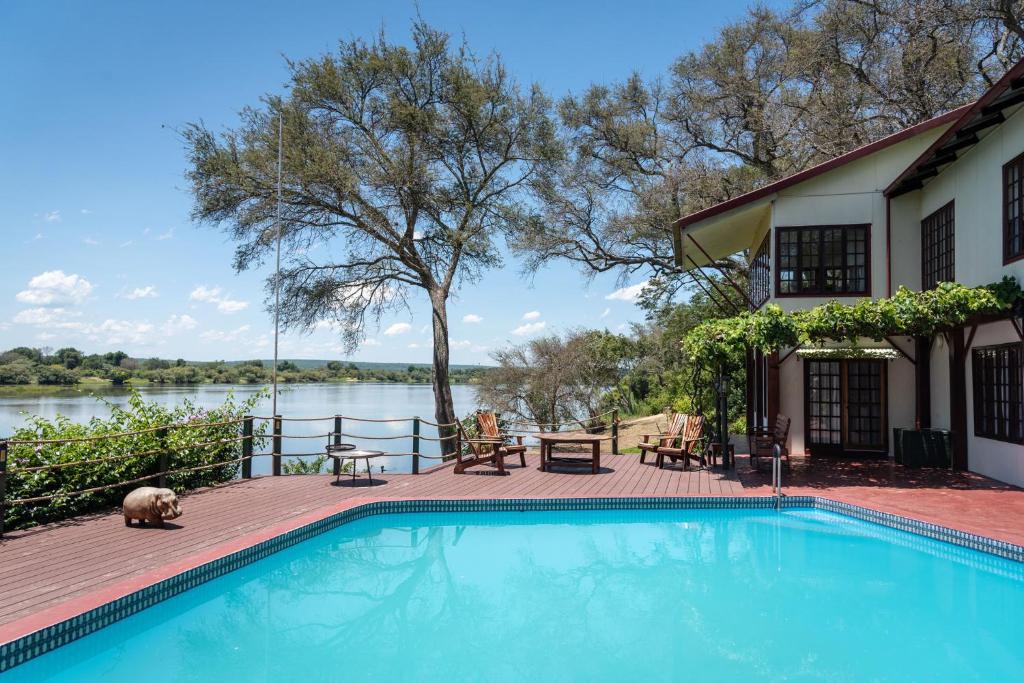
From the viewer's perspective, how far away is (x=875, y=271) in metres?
11.7

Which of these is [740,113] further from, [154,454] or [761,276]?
[154,454]

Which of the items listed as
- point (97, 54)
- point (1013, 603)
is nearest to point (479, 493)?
point (1013, 603)

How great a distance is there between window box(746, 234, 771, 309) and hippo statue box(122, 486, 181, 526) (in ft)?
35.2

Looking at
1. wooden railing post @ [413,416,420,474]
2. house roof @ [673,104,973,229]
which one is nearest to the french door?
house roof @ [673,104,973,229]

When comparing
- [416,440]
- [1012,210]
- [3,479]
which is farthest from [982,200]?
[3,479]

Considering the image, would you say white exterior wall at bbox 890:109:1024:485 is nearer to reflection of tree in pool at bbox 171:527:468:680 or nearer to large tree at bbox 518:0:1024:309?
large tree at bbox 518:0:1024:309

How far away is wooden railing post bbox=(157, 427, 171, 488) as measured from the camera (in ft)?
26.2

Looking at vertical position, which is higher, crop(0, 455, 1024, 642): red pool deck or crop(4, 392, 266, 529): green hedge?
crop(4, 392, 266, 529): green hedge

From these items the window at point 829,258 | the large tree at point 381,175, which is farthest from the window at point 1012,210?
the large tree at point 381,175

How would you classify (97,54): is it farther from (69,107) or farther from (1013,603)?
(1013,603)

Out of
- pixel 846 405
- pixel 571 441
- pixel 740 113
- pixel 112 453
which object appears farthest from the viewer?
pixel 740 113

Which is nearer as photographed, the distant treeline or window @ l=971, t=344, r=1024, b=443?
window @ l=971, t=344, r=1024, b=443

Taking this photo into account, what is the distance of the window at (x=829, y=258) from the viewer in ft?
38.8

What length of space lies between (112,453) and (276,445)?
2.86 m
